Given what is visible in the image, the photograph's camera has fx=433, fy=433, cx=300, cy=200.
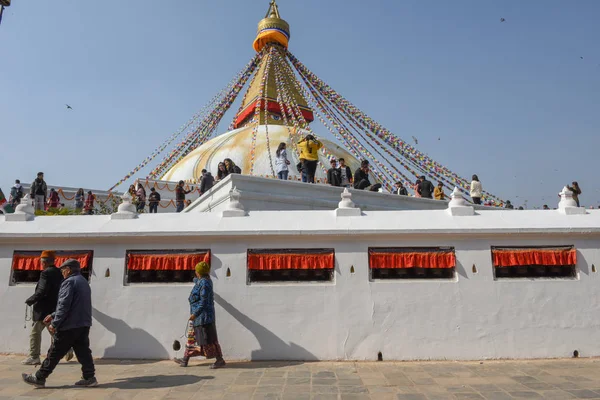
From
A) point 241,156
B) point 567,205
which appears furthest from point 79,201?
point 567,205

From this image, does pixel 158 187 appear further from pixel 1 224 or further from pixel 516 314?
pixel 516 314

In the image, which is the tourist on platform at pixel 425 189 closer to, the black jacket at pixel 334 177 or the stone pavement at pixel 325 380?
the black jacket at pixel 334 177

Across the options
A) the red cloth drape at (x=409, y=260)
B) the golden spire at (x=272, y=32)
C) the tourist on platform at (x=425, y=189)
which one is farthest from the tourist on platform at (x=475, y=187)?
the golden spire at (x=272, y=32)

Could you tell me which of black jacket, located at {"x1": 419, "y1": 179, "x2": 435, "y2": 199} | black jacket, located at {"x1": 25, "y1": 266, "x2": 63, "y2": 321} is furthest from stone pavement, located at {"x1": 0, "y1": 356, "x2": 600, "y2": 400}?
black jacket, located at {"x1": 419, "y1": 179, "x2": 435, "y2": 199}

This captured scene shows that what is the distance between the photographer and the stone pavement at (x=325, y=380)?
4121 mm

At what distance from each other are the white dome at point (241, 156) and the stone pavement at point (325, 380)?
548 inches

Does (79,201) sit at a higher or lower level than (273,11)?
lower

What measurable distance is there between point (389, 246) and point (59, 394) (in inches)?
167

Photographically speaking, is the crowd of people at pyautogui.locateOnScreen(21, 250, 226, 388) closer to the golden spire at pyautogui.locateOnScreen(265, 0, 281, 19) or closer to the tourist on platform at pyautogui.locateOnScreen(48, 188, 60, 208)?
the tourist on platform at pyautogui.locateOnScreen(48, 188, 60, 208)

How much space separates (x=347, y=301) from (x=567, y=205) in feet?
12.4

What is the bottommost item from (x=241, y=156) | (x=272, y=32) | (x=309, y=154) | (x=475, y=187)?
(x=475, y=187)

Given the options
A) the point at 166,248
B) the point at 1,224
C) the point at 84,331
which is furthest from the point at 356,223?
the point at 1,224

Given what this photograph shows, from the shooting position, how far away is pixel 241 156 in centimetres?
2080

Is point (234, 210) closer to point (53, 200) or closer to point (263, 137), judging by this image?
point (53, 200)
